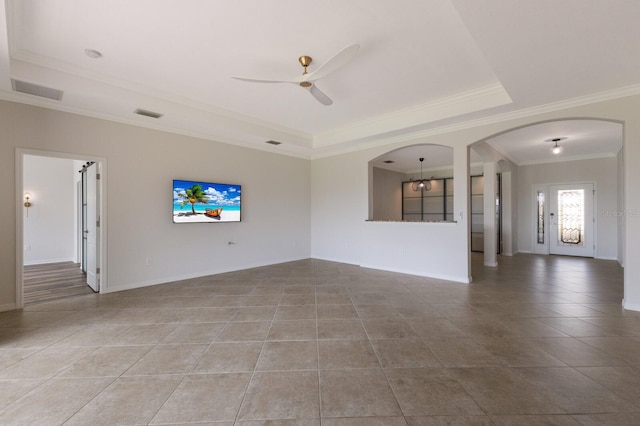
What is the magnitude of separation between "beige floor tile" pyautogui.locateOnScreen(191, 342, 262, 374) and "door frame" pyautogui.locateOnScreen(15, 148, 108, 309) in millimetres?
2805

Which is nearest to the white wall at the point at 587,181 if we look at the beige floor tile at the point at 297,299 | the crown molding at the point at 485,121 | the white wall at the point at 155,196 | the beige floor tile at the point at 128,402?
the crown molding at the point at 485,121

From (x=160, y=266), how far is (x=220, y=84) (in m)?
3.09

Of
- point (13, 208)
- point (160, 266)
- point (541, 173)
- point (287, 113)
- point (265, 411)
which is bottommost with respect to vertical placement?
point (265, 411)

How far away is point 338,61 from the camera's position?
8.71 feet

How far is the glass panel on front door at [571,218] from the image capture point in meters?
7.69

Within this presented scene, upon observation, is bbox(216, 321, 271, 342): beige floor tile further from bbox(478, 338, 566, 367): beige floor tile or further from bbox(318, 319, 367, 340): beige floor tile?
bbox(478, 338, 566, 367): beige floor tile

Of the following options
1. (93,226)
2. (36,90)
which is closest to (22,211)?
(93,226)

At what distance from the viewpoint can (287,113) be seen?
484cm

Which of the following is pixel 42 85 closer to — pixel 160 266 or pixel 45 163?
pixel 160 266

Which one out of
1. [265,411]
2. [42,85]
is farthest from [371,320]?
[42,85]

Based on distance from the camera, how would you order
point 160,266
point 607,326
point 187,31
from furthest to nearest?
point 160,266, point 607,326, point 187,31

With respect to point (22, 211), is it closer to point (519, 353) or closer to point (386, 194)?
point (519, 353)

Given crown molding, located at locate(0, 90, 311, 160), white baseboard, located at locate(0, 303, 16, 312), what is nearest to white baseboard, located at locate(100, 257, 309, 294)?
white baseboard, located at locate(0, 303, 16, 312)

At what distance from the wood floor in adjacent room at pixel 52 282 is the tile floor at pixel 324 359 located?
465 mm
